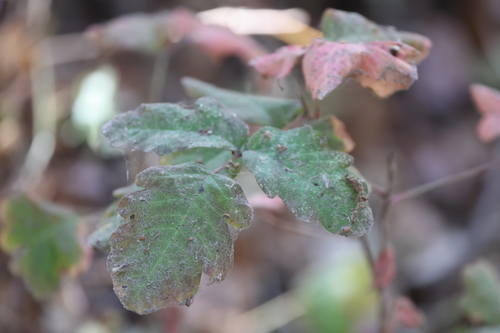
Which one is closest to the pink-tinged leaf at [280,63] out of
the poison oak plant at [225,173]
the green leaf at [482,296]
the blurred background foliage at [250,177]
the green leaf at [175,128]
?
the poison oak plant at [225,173]

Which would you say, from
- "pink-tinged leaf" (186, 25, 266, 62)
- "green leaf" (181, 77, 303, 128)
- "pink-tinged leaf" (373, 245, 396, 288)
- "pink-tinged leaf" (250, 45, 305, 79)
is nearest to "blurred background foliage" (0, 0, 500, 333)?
"pink-tinged leaf" (186, 25, 266, 62)

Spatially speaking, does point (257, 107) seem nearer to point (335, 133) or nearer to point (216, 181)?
point (335, 133)

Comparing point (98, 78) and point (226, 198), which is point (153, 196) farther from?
point (98, 78)

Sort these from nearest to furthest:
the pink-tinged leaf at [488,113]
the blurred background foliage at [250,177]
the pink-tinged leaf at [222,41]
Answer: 1. the pink-tinged leaf at [488,113]
2. the pink-tinged leaf at [222,41]
3. the blurred background foliage at [250,177]

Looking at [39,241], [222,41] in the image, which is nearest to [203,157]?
[39,241]

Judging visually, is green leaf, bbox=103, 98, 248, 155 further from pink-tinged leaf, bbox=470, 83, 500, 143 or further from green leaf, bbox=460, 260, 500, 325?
green leaf, bbox=460, 260, 500, 325

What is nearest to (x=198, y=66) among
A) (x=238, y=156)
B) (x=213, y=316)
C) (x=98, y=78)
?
(x=98, y=78)

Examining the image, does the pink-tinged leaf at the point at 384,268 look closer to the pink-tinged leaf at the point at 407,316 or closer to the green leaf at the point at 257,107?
the pink-tinged leaf at the point at 407,316
